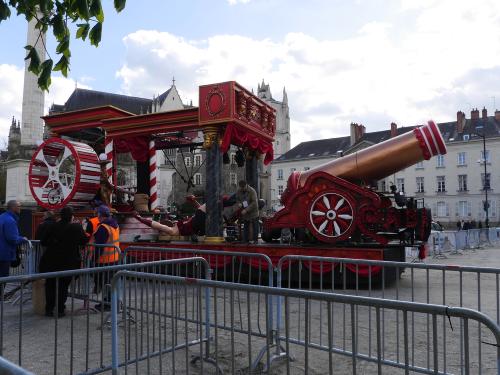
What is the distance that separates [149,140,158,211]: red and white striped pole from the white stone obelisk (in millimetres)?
18505

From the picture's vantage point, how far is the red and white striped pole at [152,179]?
43.5ft

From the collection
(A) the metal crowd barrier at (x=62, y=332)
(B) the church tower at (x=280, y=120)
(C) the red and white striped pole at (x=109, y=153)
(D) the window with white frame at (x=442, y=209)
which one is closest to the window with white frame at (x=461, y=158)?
(D) the window with white frame at (x=442, y=209)

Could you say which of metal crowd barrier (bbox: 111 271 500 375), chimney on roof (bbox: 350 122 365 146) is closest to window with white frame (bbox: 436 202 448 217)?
chimney on roof (bbox: 350 122 365 146)

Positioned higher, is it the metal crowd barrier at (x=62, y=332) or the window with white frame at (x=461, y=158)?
the window with white frame at (x=461, y=158)

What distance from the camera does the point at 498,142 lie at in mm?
49219

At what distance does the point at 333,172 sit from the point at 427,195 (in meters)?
49.7

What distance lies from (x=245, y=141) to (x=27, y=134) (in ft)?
78.6

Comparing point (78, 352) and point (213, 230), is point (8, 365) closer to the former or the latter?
point (78, 352)

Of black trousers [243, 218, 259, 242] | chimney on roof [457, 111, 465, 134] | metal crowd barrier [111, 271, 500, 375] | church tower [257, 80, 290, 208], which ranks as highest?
church tower [257, 80, 290, 208]

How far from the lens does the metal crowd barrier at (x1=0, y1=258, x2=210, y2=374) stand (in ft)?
13.2

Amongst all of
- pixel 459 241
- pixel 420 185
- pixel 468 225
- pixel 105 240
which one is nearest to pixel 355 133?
pixel 420 185

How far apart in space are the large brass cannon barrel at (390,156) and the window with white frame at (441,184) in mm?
48579

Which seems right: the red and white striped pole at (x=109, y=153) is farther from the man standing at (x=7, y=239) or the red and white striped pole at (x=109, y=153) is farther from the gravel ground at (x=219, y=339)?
the gravel ground at (x=219, y=339)

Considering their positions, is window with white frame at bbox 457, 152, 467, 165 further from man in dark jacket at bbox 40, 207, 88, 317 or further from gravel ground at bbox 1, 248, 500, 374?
man in dark jacket at bbox 40, 207, 88, 317
